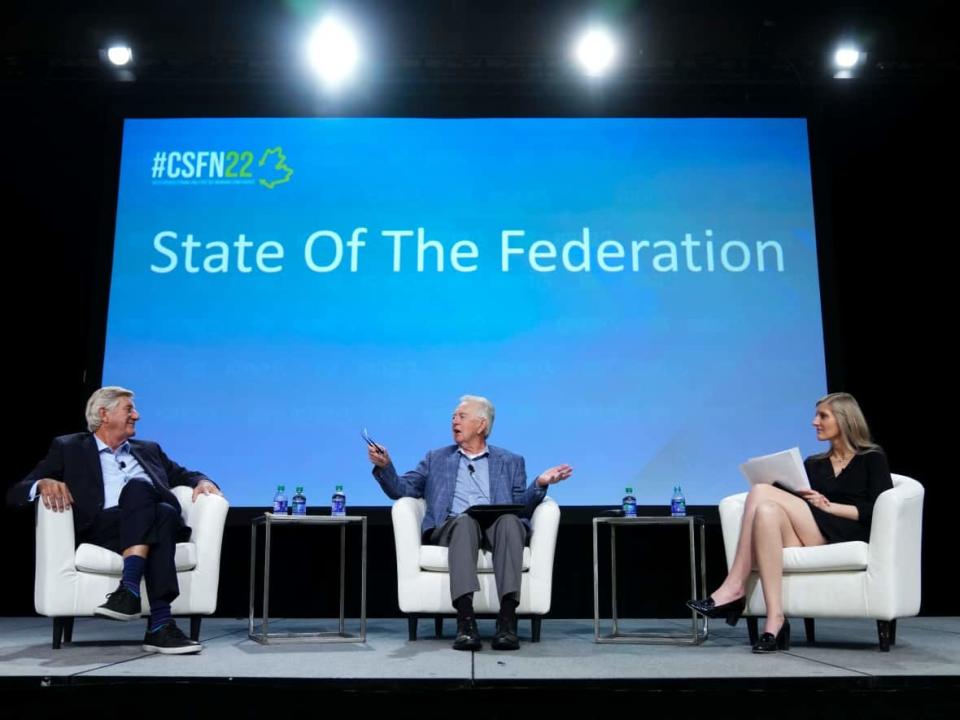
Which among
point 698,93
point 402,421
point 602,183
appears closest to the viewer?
point 402,421

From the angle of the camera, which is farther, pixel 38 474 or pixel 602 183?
pixel 602 183

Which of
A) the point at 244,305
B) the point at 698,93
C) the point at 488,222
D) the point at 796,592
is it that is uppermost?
the point at 698,93

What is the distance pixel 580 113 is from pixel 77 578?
11.3 feet

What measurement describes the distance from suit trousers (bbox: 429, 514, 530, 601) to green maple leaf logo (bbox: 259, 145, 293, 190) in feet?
7.55

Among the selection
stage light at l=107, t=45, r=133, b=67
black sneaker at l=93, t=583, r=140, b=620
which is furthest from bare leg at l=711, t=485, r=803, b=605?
stage light at l=107, t=45, r=133, b=67

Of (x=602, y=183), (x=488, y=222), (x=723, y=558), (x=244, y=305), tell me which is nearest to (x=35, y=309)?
(x=244, y=305)

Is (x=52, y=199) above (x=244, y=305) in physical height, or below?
above

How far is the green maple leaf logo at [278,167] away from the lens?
483 centimetres

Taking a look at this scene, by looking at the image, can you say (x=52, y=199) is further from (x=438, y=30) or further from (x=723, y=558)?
(x=723, y=558)

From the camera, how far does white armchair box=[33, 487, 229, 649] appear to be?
3.17 m

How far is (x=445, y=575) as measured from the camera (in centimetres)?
354

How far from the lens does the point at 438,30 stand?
5.07 m

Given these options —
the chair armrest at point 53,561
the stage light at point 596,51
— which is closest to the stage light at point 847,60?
the stage light at point 596,51

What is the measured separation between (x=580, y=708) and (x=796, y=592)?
1349 millimetres
